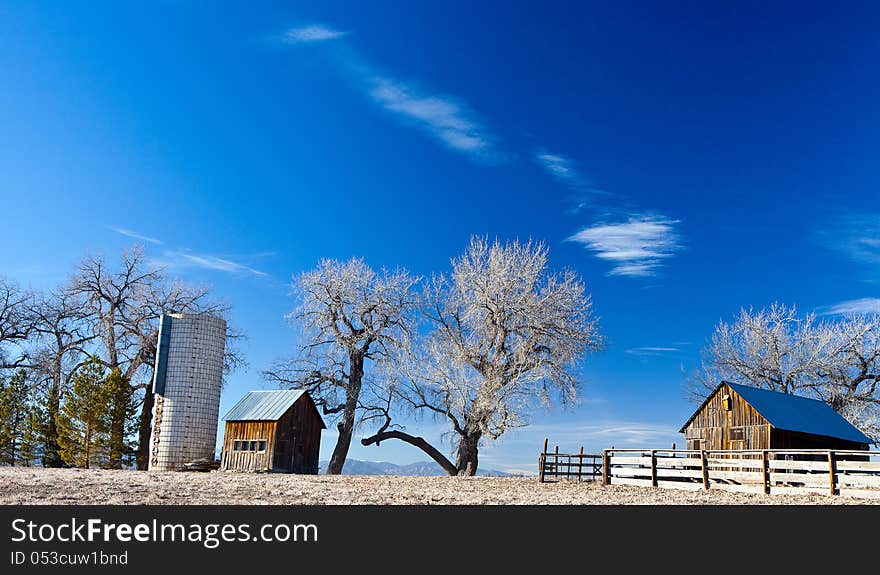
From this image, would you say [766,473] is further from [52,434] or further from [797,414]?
[52,434]

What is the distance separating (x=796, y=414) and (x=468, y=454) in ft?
45.7

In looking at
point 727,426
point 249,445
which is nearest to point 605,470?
point 727,426

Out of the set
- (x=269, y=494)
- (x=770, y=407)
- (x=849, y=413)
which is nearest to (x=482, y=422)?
(x=770, y=407)

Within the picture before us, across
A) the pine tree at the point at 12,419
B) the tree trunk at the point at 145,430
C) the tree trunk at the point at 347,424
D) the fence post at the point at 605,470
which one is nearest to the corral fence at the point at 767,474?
the fence post at the point at 605,470

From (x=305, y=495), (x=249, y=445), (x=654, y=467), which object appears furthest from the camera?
(x=249, y=445)

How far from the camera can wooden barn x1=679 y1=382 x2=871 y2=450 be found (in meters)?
30.9

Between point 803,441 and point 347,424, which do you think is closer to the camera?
point 803,441

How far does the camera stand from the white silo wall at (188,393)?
32.0 metres

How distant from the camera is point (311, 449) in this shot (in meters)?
33.4

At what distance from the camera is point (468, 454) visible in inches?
1299

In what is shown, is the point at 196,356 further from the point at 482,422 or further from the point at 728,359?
the point at 728,359

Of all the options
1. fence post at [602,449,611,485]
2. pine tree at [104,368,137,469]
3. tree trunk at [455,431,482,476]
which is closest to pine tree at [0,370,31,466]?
pine tree at [104,368,137,469]

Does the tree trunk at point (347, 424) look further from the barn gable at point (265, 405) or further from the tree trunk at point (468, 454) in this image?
the tree trunk at point (468, 454)
